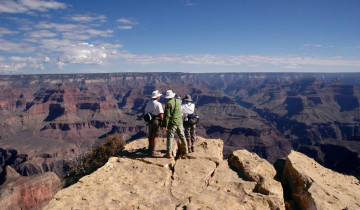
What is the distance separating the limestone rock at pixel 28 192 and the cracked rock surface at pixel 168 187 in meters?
19.5

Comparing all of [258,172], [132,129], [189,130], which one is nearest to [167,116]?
[189,130]

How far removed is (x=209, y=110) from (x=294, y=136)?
7630 centimetres

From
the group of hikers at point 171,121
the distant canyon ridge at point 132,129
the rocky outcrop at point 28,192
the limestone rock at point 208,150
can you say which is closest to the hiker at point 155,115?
the group of hikers at point 171,121

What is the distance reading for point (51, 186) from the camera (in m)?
26.8

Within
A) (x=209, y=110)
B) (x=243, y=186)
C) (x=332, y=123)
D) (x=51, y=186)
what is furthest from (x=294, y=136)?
(x=243, y=186)

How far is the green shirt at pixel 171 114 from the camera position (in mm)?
8414

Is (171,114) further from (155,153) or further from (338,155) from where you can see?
(338,155)

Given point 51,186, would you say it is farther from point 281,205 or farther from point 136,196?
point 281,205

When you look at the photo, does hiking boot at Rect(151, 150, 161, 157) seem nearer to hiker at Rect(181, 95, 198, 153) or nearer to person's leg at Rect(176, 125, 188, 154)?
person's leg at Rect(176, 125, 188, 154)

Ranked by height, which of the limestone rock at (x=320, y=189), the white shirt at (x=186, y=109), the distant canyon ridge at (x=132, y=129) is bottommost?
the distant canyon ridge at (x=132, y=129)

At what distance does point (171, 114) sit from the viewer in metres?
8.51

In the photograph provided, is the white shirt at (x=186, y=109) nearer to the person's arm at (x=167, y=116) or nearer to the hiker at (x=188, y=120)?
the hiker at (x=188, y=120)

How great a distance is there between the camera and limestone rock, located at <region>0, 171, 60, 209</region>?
23531 millimetres

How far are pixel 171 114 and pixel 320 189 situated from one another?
516 centimetres
